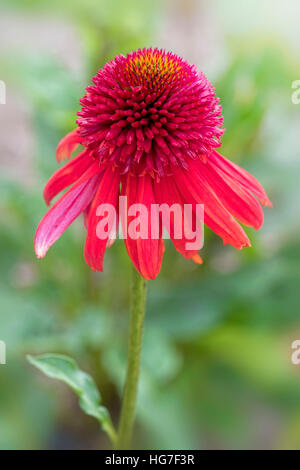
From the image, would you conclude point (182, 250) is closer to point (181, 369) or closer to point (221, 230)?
point (221, 230)

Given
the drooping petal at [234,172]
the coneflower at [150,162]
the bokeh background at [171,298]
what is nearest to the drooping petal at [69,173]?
the coneflower at [150,162]

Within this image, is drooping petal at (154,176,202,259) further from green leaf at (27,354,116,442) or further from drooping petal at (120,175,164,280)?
green leaf at (27,354,116,442)

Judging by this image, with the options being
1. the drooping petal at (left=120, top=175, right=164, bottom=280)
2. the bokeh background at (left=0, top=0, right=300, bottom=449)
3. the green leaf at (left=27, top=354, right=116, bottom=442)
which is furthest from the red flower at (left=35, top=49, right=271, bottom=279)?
the bokeh background at (left=0, top=0, right=300, bottom=449)

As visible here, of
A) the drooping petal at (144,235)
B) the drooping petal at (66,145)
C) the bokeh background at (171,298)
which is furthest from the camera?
the bokeh background at (171,298)

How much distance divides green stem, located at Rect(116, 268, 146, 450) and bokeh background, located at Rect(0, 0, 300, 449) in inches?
12.8

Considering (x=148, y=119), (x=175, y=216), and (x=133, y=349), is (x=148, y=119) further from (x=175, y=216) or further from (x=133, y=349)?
(x=133, y=349)

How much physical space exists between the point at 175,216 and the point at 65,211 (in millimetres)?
99

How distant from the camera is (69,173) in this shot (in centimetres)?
51

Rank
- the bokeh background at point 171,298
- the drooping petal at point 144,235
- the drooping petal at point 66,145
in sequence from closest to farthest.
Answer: the drooping petal at point 144,235 → the drooping petal at point 66,145 → the bokeh background at point 171,298

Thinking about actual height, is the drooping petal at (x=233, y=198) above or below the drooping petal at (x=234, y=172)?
below

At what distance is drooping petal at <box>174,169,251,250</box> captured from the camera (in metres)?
0.44

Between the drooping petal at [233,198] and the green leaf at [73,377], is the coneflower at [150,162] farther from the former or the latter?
the green leaf at [73,377]

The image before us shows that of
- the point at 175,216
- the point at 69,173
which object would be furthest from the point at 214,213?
the point at 69,173

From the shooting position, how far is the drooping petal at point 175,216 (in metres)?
0.44
